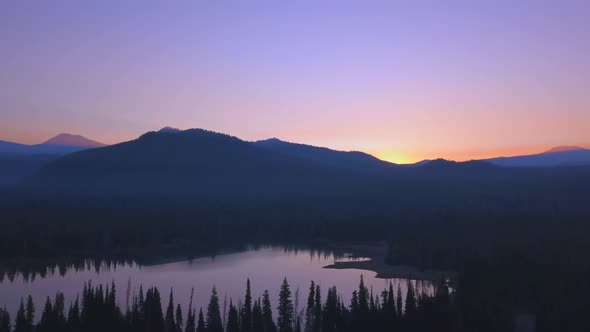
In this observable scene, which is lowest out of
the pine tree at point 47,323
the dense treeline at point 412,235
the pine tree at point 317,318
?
the pine tree at point 317,318

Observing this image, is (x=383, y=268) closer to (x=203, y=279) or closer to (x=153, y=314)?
(x=203, y=279)

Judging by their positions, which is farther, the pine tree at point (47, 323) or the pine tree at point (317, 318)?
the pine tree at point (317, 318)

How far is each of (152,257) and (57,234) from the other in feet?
51.2

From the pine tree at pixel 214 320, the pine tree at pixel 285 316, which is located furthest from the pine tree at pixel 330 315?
the pine tree at pixel 214 320

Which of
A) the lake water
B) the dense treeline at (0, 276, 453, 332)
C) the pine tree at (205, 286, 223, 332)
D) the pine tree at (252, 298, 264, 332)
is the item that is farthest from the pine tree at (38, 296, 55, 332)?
the pine tree at (252, 298, 264, 332)

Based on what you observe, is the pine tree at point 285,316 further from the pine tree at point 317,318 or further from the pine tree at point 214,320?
the pine tree at point 214,320

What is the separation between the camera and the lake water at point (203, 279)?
61.9 meters

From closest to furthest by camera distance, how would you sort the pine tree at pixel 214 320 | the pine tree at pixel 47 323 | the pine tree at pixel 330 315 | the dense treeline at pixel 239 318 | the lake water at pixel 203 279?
1. the pine tree at pixel 47 323
2. the dense treeline at pixel 239 318
3. the pine tree at pixel 214 320
4. the pine tree at pixel 330 315
5. the lake water at pixel 203 279

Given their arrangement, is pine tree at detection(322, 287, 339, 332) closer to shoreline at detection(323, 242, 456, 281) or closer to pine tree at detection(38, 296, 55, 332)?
pine tree at detection(38, 296, 55, 332)

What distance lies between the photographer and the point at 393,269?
81.4 meters

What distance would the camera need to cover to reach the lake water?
203ft

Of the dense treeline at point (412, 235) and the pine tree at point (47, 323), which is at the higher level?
the dense treeline at point (412, 235)

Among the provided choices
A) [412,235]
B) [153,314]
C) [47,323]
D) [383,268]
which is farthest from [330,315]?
[412,235]

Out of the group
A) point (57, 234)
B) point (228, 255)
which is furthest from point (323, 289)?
point (57, 234)
